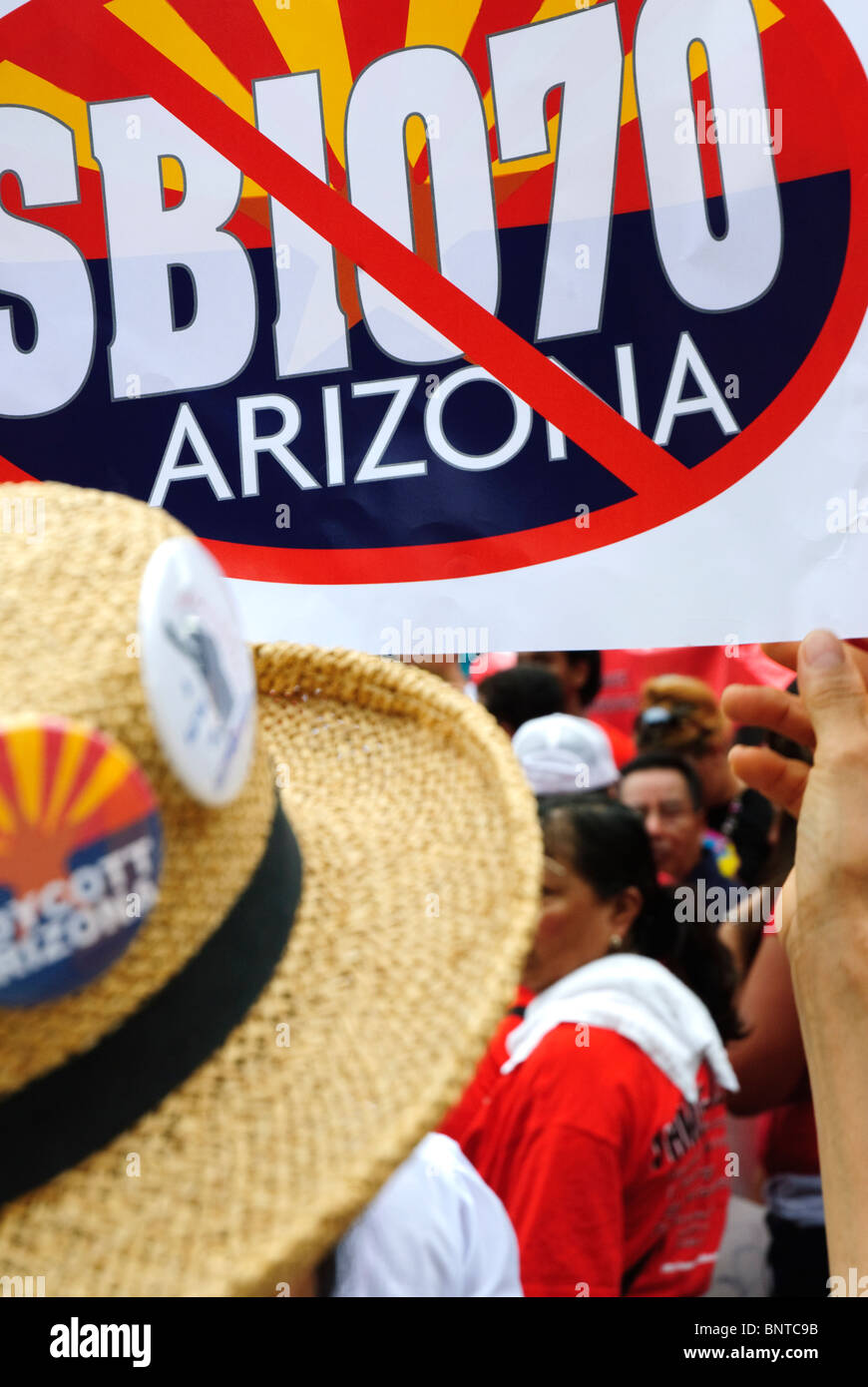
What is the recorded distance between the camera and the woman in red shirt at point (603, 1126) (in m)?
1.84

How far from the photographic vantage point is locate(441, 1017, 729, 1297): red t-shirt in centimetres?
183

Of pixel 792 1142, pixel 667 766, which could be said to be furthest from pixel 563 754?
pixel 792 1142

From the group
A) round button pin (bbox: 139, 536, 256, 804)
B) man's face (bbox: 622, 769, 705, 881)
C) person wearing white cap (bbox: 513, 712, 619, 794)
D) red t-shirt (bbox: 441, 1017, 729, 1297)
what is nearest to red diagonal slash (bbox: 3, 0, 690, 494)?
round button pin (bbox: 139, 536, 256, 804)

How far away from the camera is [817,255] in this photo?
1.24 meters

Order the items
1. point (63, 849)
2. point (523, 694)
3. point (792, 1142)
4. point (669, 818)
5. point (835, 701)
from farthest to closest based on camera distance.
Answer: point (523, 694) < point (669, 818) < point (792, 1142) < point (835, 701) < point (63, 849)

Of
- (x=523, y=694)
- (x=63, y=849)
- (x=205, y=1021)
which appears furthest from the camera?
(x=523, y=694)

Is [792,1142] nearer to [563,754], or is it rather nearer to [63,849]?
[563,754]

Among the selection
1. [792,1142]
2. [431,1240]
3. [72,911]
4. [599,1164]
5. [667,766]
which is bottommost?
[792,1142]

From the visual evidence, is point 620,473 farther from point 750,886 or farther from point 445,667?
point 750,886

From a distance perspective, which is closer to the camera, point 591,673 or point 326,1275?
point 326,1275

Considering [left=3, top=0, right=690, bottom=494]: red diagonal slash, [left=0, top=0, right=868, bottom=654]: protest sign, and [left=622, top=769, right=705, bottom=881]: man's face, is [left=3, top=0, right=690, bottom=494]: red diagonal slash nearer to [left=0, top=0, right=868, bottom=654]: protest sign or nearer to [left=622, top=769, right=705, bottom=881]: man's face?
[left=0, top=0, right=868, bottom=654]: protest sign

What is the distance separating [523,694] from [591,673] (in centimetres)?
32

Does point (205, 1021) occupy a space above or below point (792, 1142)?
above

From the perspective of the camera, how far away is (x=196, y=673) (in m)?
0.62
